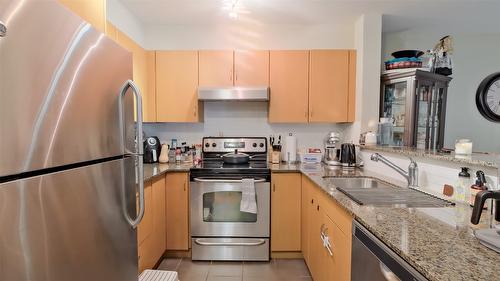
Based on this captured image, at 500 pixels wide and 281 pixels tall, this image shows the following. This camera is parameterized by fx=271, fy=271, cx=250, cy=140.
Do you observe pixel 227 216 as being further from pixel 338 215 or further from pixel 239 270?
pixel 338 215

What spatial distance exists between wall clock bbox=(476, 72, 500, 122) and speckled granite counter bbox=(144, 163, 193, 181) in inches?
133

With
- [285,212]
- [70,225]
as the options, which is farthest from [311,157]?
[70,225]

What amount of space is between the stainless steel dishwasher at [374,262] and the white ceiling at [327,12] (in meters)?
2.04

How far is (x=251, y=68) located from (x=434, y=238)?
2239 millimetres

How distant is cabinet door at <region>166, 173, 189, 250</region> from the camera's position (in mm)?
2529

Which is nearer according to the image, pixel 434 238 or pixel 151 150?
pixel 434 238

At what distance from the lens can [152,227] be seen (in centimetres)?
221

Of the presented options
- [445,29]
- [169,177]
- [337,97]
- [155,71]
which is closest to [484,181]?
[337,97]

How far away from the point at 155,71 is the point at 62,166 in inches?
88.0

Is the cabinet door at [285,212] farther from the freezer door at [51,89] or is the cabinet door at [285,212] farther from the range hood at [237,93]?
the freezer door at [51,89]

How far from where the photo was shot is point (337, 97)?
2.82m

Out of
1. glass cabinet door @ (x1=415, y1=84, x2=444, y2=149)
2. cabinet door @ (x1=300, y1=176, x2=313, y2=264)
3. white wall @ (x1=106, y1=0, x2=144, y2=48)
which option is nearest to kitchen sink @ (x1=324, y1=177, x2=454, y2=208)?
cabinet door @ (x1=300, y1=176, x2=313, y2=264)

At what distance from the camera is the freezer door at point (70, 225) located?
0.63m

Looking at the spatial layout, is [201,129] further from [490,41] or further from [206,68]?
[490,41]
